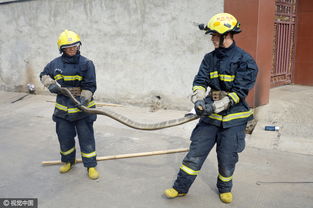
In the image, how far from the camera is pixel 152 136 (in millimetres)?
5430

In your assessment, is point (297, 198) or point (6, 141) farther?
point (6, 141)

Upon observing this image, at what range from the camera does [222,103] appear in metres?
2.96

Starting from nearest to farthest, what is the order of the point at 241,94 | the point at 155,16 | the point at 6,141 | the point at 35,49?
1. the point at 241,94
2. the point at 6,141
3. the point at 155,16
4. the point at 35,49

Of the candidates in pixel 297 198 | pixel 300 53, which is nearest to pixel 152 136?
pixel 297 198

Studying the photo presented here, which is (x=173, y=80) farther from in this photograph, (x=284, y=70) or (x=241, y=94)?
(x=241, y=94)

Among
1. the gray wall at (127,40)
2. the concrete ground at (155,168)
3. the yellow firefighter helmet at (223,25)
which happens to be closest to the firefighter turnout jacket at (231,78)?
the yellow firefighter helmet at (223,25)

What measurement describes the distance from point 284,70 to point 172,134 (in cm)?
355

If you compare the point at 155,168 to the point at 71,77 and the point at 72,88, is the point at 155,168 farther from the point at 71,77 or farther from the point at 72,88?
the point at 71,77

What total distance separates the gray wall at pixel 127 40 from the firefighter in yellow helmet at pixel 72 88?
296 centimetres

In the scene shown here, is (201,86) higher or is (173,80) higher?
(201,86)

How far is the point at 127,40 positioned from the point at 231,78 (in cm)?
442

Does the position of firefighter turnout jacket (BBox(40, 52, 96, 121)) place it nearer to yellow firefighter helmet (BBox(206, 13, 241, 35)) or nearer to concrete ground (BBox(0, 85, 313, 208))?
concrete ground (BBox(0, 85, 313, 208))

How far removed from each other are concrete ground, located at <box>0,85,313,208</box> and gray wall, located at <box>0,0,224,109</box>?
93cm

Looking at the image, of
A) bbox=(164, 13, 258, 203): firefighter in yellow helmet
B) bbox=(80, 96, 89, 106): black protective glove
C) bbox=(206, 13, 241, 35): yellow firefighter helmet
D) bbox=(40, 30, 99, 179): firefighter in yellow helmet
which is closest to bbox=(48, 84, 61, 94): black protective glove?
bbox=(40, 30, 99, 179): firefighter in yellow helmet
